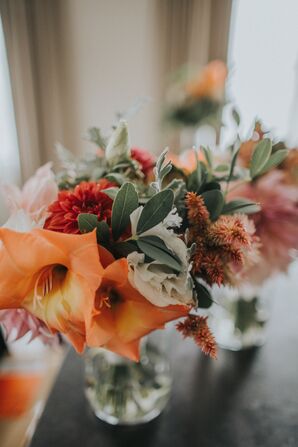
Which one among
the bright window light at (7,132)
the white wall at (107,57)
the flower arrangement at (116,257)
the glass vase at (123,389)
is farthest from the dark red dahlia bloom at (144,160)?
the white wall at (107,57)

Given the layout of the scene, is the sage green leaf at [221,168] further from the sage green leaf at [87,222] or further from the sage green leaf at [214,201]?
the sage green leaf at [87,222]

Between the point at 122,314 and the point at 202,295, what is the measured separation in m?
0.09

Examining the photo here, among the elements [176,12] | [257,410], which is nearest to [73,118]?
[176,12]

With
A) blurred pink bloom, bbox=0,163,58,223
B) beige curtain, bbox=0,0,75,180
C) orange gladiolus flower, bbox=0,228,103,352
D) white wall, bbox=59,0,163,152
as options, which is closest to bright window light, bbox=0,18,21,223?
beige curtain, bbox=0,0,75,180

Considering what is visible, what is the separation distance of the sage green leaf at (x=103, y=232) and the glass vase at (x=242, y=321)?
1.31 ft

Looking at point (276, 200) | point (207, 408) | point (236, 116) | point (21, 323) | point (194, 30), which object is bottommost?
point (207, 408)

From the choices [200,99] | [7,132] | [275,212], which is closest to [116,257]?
[275,212]

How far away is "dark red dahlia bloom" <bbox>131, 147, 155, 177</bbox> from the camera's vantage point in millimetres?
432

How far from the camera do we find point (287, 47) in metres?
1.02

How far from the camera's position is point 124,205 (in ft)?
1.07

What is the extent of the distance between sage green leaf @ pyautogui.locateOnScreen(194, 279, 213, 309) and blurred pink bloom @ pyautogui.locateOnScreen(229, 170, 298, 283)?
4.6 inches

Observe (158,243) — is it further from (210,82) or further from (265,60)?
(265,60)

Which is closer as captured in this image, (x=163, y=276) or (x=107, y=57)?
(x=163, y=276)

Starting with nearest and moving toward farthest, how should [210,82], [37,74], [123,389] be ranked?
[123,389] → [37,74] → [210,82]
